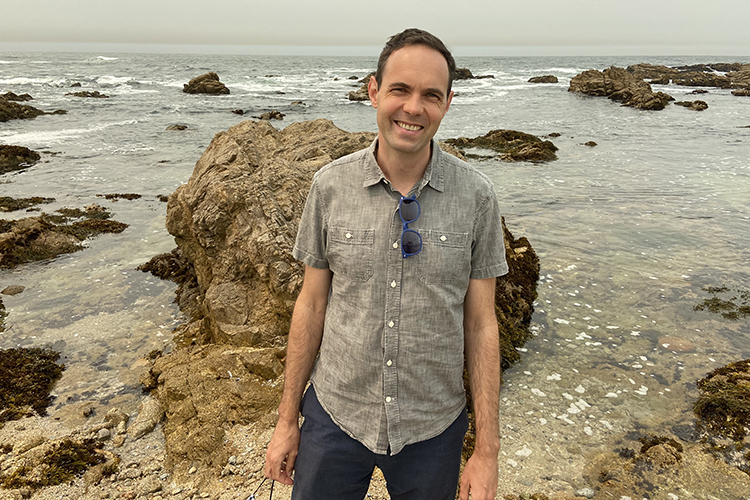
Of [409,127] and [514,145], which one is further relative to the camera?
[514,145]

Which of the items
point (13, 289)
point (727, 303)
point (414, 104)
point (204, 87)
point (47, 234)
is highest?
point (204, 87)

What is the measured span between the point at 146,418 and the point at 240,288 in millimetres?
1897

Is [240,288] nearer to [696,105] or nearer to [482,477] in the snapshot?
[482,477]

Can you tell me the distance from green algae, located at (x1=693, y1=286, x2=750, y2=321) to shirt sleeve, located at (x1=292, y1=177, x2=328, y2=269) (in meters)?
8.11

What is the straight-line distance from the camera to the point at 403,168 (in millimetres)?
2270

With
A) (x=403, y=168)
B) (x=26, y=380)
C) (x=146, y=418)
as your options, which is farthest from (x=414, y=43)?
(x=26, y=380)

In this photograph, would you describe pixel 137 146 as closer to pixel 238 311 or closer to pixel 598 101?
pixel 238 311

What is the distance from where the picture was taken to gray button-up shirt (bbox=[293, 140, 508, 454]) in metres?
2.23

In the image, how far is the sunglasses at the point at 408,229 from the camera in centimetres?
221

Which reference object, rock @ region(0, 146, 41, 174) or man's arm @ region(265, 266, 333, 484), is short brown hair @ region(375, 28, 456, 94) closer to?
man's arm @ region(265, 266, 333, 484)

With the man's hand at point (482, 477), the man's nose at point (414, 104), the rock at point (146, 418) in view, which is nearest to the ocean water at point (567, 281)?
the rock at point (146, 418)

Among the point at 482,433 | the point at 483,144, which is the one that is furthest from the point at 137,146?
the point at 482,433

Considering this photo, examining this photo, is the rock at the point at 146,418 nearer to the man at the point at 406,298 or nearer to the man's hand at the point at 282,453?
the man's hand at the point at 282,453

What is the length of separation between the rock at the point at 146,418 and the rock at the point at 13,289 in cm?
509
